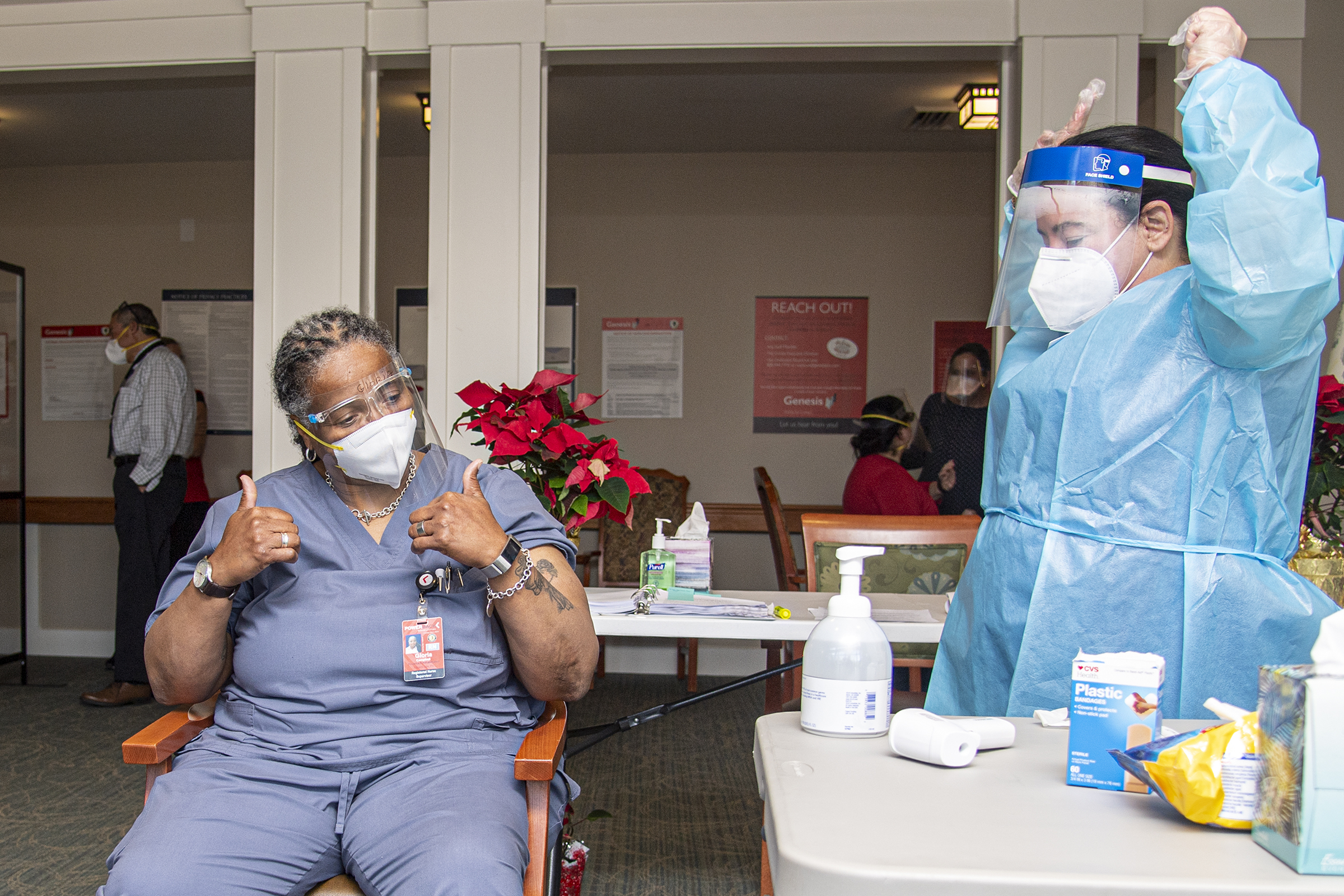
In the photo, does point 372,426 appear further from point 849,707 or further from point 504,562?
point 849,707

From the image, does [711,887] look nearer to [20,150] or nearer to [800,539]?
[800,539]

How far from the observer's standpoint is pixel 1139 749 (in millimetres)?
809

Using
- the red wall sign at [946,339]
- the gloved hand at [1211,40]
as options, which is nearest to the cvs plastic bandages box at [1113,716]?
the gloved hand at [1211,40]

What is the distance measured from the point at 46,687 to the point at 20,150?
274cm

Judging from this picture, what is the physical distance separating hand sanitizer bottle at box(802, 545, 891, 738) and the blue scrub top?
2.22ft

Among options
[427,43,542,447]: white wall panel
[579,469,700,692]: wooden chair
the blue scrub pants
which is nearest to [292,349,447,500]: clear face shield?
the blue scrub pants

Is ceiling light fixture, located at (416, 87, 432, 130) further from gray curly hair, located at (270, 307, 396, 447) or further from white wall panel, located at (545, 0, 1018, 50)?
gray curly hair, located at (270, 307, 396, 447)

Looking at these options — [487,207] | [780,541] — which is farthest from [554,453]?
[780,541]

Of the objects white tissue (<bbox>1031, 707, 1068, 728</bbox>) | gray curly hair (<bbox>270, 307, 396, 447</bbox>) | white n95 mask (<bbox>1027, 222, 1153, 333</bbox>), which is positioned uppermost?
white n95 mask (<bbox>1027, 222, 1153, 333</bbox>)

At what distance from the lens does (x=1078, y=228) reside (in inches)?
51.1

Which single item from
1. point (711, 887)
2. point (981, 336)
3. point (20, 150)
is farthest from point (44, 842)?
point (981, 336)

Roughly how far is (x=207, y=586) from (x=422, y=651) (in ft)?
1.11

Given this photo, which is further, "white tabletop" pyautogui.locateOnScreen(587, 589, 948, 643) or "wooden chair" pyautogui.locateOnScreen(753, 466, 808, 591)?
"wooden chair" pyautogui.locateOnScreen(753, 466, 808, 591)

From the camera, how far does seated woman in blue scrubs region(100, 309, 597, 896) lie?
1.33m
